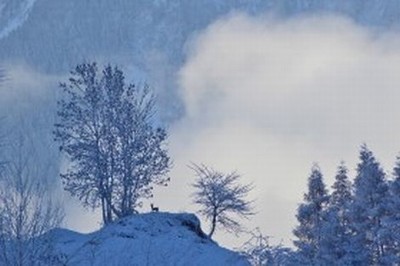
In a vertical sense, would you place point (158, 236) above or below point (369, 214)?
below

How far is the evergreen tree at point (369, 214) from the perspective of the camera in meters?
55.9

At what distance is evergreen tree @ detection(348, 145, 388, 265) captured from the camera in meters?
55.9

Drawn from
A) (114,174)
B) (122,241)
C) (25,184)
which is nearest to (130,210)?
(114,174)

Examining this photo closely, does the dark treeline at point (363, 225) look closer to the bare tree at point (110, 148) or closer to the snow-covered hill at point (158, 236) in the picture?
the snow-covered hill at point (158, 236)

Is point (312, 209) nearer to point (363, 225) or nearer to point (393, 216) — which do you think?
point (363, 225)

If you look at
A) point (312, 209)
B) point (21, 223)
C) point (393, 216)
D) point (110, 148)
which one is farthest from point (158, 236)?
point (21, 223)

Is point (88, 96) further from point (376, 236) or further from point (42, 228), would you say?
point (42, 228)

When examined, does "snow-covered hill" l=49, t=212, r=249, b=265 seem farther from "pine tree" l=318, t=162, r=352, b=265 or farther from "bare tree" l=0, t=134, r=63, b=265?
"bare tree" l=0, t=134, r=63, b=265

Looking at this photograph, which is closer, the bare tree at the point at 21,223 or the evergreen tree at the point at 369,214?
the bare tree at the point at 21,223

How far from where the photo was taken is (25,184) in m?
21.0

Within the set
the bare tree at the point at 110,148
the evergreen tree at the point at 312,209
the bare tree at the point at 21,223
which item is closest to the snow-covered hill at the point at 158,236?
the bare tree at the point at 110,148

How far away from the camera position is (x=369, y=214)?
55750 millimetres

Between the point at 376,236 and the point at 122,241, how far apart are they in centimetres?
1731

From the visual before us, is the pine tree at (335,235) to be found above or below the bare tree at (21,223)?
above
